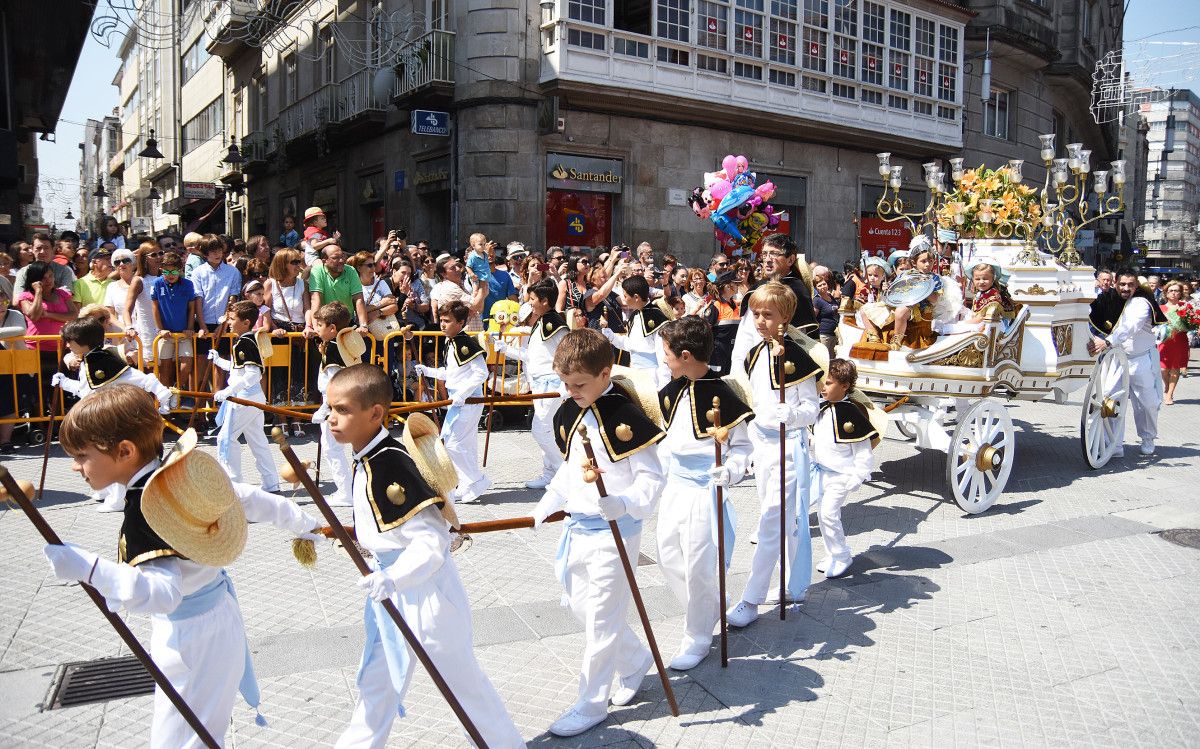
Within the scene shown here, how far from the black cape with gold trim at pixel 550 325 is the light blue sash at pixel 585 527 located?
4.42 metres

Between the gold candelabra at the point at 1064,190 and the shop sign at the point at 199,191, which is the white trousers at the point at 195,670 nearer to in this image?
the gold candelabra at the point at 1064,190

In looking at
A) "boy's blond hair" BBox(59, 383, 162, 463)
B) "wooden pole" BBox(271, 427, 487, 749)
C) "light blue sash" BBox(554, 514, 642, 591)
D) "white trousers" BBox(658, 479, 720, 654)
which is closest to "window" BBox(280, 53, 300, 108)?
"white trousers" BBox(658, 479, 720, 654)

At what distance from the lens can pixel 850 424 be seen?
6.32 m

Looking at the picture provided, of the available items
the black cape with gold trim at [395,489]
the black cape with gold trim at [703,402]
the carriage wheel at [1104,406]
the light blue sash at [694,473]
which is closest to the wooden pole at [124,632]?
the black cape with gold trim at [395,489]

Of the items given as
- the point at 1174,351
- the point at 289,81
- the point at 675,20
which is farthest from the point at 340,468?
the point at 289,81

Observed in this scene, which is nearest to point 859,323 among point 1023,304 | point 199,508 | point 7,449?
point 1023,304

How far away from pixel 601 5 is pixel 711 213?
11.6 metres

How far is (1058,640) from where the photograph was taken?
518cm

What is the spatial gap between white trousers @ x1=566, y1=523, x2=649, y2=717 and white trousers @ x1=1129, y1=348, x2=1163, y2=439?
8779mm

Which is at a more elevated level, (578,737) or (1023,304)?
(1023,304)

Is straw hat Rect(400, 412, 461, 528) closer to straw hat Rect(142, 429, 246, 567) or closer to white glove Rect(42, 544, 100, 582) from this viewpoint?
straw hat Rect(142, 429, 246, 567)

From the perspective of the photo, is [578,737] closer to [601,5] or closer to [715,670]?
[715,670]

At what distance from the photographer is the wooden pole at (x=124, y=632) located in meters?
2.60

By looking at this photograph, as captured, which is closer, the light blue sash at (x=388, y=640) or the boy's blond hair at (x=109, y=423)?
the boy's blond hair at (x=109, y=423)
